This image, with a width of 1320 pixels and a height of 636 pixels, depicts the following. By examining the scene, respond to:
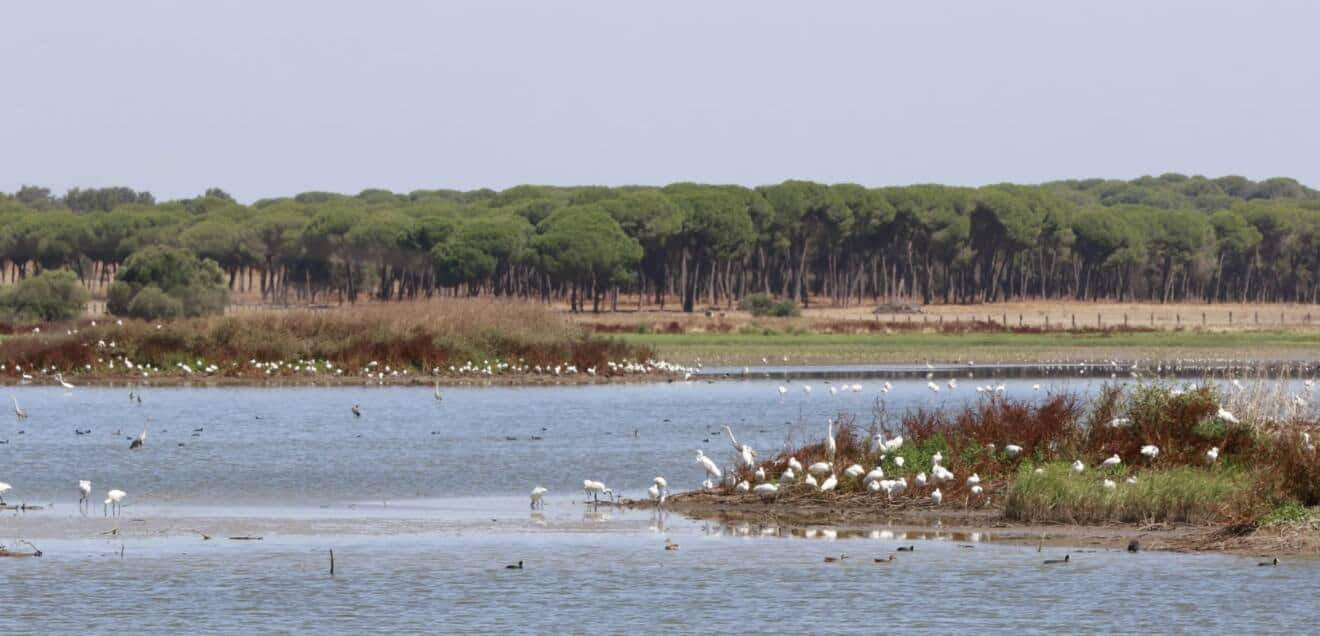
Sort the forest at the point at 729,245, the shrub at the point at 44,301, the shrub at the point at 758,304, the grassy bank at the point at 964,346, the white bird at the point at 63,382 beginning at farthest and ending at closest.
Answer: the forest at the point at 729,245, the shrub at the point at 758,304, the shrub at the point at 44,301, the grassy bank at the point at 964,346, the white bird at the point at 63,382

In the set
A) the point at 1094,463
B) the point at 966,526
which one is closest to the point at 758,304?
the point at 1094,463

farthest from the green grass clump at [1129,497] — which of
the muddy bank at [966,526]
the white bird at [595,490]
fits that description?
the white bird at [595,490]

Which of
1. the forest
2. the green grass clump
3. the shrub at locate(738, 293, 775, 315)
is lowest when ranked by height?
the green grass clump

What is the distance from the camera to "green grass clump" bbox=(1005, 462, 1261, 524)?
70.1ft

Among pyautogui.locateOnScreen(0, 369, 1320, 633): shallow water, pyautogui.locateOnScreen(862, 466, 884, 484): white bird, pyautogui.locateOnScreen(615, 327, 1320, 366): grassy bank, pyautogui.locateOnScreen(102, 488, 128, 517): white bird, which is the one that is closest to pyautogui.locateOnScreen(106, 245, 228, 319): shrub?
pyautogui.locateOnScreen(615, 327, 1320, 366): grassy bank

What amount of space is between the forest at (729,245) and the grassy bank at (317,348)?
192 ft

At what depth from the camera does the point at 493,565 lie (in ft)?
63.6

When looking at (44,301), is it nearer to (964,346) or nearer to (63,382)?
(63,382)

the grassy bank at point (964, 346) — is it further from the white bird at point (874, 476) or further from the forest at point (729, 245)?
the white bird at point (874, 476)

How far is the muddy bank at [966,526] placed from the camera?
1973 centimetres

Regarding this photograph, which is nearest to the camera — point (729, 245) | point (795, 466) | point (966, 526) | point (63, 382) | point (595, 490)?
point (966, 526)

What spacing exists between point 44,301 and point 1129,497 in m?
69.4

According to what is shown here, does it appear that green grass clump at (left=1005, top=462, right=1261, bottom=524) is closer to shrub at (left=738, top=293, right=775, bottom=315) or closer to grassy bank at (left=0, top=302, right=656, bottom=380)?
grassy bank at (left=0, top=302, right=656, bottom=380)

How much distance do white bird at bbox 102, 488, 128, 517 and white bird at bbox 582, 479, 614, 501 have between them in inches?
233
